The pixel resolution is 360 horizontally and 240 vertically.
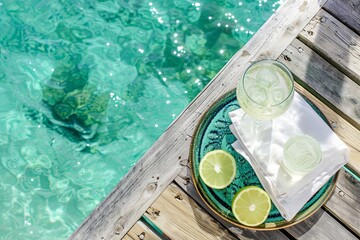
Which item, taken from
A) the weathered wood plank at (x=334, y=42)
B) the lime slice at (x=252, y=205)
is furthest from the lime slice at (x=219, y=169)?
the weathered wood plank at (x=334, y=42)

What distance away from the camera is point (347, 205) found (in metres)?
2.85

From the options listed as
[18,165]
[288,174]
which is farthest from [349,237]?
[18,165]

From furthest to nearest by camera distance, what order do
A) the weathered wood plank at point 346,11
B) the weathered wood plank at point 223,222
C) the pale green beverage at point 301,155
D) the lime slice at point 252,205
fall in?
the weathered wood plank at point 346,11, the weathered wood plank at point 223,222, the lime slice at point 252,205, the pale green beverage at point 301,155

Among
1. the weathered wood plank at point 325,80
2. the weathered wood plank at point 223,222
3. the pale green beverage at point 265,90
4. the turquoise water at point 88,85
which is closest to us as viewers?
the pale green beverage at point 265,90

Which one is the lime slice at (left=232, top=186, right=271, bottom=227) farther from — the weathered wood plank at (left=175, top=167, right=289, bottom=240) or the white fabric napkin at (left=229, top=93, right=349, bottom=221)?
the weathered wood plank at (left=175, top=167, right=289, bottom=240)

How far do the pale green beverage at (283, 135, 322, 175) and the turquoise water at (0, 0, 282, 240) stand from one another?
52.6 inches

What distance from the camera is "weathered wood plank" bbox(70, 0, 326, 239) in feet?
9.46

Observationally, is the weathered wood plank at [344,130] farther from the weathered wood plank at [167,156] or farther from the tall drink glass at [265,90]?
the tall drink glass at [265,90]

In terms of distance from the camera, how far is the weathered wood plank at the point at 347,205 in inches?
112

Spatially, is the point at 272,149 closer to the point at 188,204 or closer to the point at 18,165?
the point at 188,204

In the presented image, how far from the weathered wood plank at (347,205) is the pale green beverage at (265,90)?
2.60ft

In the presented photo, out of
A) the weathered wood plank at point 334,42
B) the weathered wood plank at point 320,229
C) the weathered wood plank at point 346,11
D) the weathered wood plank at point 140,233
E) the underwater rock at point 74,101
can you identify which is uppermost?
the weathered wood plank at point 346,11

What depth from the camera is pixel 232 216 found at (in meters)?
2.65

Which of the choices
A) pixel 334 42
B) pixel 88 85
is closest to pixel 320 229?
pixel 334 42
